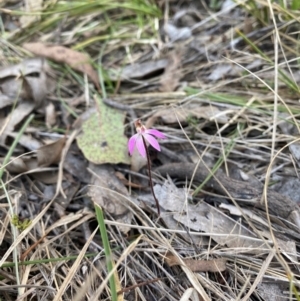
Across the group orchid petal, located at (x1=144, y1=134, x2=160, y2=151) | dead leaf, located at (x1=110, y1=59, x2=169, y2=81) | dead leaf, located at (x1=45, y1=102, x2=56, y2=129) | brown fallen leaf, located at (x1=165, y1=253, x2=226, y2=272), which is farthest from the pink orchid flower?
dead leaf, located at (x1=110, y1=59, x2=169, y2=81)

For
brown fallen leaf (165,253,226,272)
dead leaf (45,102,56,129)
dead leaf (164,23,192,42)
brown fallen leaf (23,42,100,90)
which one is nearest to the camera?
brown fallen leaf (165,253,226,272)

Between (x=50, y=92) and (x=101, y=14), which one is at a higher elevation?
(x=101, y=14)

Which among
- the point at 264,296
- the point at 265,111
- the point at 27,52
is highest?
the point at 27,52

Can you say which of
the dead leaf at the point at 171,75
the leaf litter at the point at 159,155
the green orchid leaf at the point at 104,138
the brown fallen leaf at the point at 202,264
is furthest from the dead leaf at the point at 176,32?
the brown fallen leaf at the point at 202,264

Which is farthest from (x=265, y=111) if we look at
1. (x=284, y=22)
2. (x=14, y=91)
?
(x=14, y=91)

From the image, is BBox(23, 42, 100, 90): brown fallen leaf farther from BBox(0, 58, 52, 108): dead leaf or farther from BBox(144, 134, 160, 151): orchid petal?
BBox(144, 134, 160, 151): orchid petal

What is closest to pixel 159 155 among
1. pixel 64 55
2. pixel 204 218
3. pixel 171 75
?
pixel 204 218

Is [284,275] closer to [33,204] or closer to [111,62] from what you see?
[33,204]
